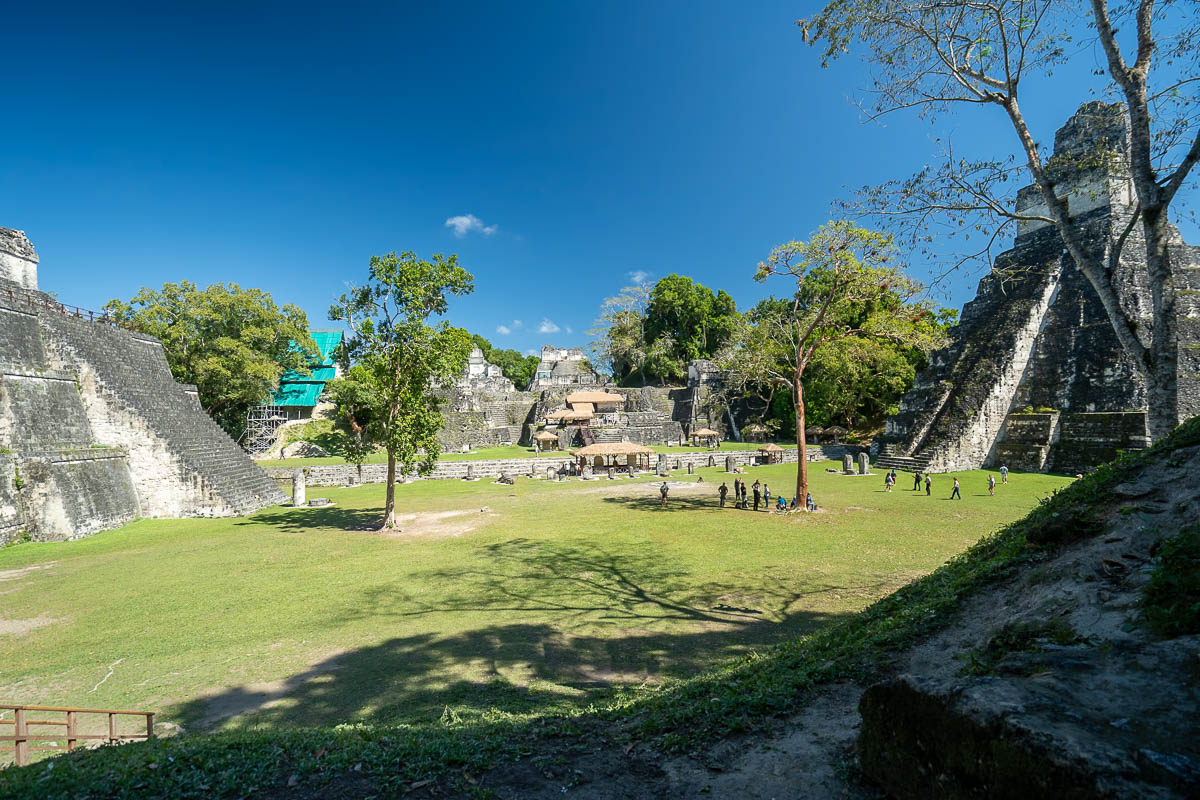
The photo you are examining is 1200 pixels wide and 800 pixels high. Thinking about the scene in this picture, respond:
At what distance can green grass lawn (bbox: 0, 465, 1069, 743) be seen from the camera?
588 cm

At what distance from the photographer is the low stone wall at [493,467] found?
83.6ft

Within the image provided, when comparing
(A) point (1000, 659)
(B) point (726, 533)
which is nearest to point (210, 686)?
(A) point (1000, 659)

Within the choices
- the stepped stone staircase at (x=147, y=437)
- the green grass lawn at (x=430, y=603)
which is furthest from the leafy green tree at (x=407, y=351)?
the stepped stone staircase at (x=147, y=437)

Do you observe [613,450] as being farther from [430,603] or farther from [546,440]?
[430,603]

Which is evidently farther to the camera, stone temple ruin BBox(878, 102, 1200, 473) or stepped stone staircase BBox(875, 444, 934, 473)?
stepped stone staircase BBox(875, 444, 934, 473)

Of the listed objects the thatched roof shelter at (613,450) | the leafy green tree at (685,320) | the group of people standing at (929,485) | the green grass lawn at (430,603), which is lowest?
the green grass lawn at (430,603)

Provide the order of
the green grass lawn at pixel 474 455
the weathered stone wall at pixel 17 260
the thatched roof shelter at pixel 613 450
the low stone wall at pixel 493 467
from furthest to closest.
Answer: the green grass lawn at pixel 474 455
the thatched roof shelter at pixel 613 450
the low stone wall at pixel 493 467
the weathered stone wall at pixel 17 260

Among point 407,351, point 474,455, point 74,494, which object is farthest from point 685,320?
point 74,494

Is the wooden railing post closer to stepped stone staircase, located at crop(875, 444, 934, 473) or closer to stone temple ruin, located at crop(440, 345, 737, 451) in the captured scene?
stepped stone staircase, located at crop(875, 444, 934, 473)

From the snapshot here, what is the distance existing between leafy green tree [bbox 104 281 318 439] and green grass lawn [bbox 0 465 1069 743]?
64.9ft

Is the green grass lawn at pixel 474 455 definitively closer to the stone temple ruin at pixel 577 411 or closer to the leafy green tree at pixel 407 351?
the stone temple ruin at pixel 577 411

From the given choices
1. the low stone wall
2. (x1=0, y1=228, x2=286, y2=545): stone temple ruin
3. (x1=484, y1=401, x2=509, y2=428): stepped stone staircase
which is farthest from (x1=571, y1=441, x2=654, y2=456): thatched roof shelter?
(x1=484, y1=401, x2=509, y2=428): stepped stone staircase

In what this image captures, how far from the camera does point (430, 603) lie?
865 centimetres

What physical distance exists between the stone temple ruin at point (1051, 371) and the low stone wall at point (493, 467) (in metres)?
6.76
